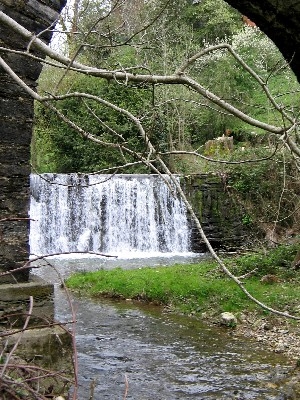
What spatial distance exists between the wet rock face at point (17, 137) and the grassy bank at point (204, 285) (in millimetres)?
4362

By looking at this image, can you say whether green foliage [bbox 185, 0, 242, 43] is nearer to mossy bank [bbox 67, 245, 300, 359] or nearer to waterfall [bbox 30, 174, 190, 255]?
waterfall [bbox 30, 174, 190, 255]

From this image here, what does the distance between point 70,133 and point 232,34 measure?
9293mm

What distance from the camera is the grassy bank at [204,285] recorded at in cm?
852

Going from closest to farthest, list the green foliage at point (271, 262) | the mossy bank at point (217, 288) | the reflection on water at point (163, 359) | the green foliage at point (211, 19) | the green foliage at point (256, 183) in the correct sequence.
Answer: the reflection on water at point (163, 359)
the mossy bank at point (217, 288)
the green foliage at point (271, 262)
the green foliage at point (256, 183)
the green foliage at point (211, 19)

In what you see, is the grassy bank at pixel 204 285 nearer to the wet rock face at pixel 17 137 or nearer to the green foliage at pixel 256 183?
the green foliage at pixel 256 183

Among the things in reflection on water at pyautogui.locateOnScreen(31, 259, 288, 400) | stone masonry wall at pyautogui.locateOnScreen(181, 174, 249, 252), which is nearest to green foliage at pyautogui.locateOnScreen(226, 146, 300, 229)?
stone masonry wall at pyautogui.locateOnScreen(181, 174, 249, 252)

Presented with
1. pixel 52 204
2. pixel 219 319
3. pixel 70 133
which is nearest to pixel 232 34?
pixel 70 133

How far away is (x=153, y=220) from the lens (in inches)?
603

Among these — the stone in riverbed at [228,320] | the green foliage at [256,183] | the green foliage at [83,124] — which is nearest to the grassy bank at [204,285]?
the stone in riverbed at [228,320]

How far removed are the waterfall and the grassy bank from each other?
4300 millimetres

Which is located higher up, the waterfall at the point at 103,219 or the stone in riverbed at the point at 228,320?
the waterfall at the point at 103,219

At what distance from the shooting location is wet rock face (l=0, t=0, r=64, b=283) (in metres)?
4.68

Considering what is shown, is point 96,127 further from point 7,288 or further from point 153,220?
point 7,288

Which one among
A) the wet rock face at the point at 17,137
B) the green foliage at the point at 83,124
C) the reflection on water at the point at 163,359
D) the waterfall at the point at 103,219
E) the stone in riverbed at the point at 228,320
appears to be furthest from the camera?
the green foliage at the point at 83,124
